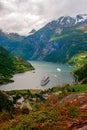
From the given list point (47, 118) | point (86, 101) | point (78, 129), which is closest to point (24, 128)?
point (47, 118)

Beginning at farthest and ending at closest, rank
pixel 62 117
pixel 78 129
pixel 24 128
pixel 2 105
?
pixel 2 105
pixel 62 117
pixel 24 128
pixel 78 129

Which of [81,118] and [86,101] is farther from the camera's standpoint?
[86,101]

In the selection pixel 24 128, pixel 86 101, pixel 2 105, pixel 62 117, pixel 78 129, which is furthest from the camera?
pixel 2 105

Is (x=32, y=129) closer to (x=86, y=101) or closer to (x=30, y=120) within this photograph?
(x=30, y=120)

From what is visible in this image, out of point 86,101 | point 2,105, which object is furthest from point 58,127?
point 2,105

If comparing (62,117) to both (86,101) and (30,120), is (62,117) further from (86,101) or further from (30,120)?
(86,101)

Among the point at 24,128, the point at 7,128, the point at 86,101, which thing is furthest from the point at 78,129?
the point at 86,101

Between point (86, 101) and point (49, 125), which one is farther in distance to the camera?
point (86, 101)

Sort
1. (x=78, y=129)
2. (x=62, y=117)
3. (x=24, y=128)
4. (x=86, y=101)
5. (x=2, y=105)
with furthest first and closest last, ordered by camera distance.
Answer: (x=2, y=105) → (x=86, y=101) → (x=62, y=117) → (x=24, y=128) → (x=78, y=129)

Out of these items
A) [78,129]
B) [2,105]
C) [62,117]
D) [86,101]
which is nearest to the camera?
[78,129]
